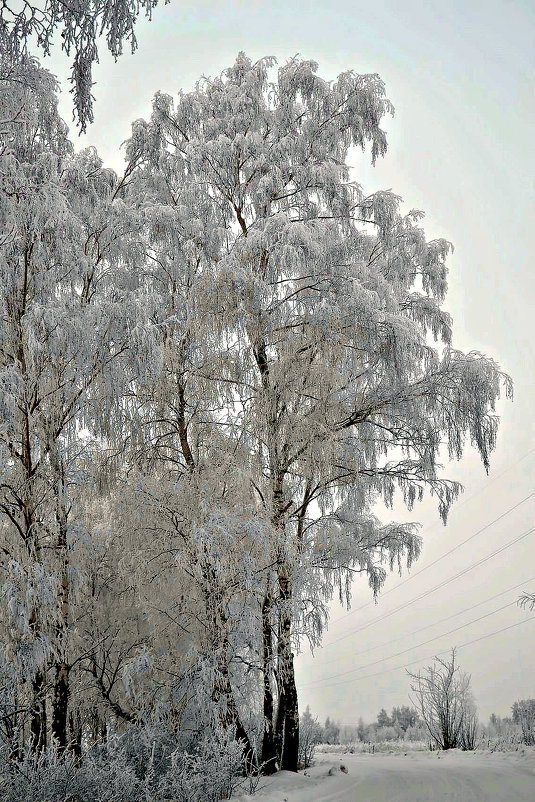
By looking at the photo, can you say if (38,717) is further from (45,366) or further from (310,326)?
(310,326)

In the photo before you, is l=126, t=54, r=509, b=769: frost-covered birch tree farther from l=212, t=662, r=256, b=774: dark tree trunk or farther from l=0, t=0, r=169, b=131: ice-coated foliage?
l=0, t=0, r=169, b=131: ice-coated foliage

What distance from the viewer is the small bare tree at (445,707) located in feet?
37.3

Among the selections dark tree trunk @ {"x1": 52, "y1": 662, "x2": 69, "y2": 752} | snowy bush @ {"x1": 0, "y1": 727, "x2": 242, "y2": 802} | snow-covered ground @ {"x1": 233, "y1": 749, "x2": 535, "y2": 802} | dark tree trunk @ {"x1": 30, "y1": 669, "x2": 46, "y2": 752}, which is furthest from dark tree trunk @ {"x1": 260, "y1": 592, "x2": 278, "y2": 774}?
dark tree trunk @ {"x1": 30, "y1": 669, "x2": 46, "y2": 752}

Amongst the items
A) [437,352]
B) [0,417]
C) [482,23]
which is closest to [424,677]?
[437,352]

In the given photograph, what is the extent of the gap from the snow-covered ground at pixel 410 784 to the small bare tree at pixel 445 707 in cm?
402

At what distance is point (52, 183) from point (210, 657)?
443 cm

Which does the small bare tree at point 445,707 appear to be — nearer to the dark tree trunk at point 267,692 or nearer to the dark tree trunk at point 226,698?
the dark tree trunk at point 267,692

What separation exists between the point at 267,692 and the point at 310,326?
4.10 m

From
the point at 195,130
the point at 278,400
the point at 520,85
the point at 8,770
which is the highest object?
the point at 520,85

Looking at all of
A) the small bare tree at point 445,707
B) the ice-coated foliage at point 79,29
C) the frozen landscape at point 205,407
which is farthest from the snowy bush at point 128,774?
the small bare tree at point 445,707

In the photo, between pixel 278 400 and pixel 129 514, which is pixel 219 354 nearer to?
pixel 278 400

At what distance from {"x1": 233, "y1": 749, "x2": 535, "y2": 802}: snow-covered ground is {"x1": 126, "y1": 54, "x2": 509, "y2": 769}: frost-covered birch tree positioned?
50 cm

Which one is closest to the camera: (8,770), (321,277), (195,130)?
(8,770)

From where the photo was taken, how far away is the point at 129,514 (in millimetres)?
6855
